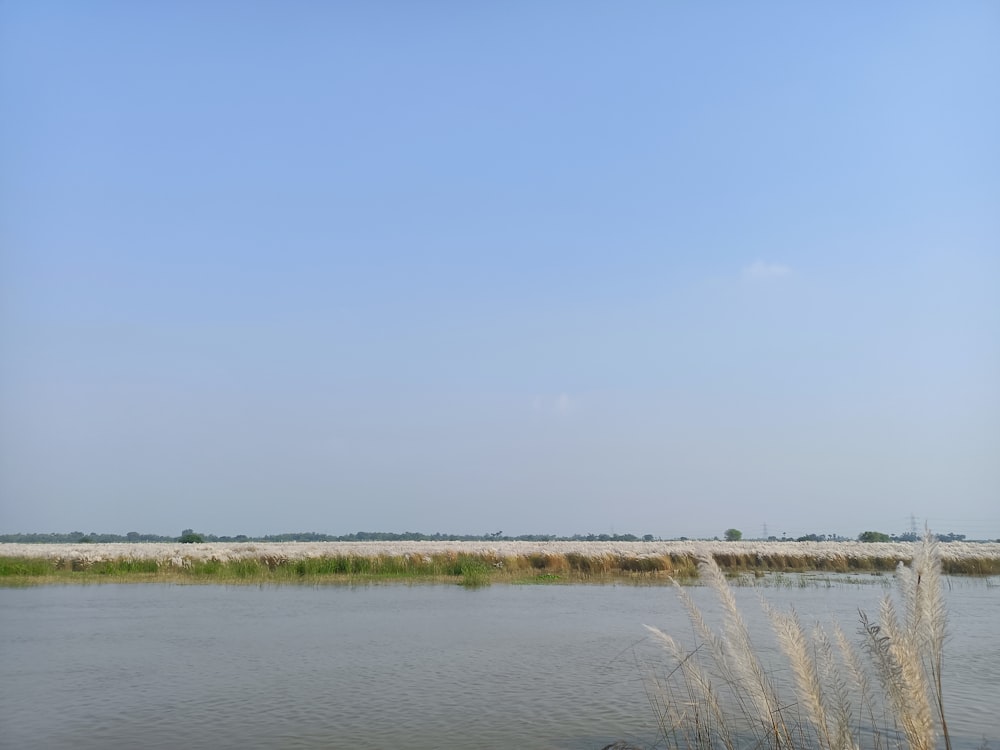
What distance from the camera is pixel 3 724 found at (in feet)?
26.9

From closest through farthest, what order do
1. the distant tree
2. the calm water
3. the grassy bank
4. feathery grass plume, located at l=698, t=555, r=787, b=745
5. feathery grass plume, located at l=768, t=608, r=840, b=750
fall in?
feathery grass plume, located at l=768, t=608, r=840, b=750 < feathery grass plume, located at l=698, t=555, r=787, b=745 < the calm water < the grassy bank < the distant tree

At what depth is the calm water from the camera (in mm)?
8000

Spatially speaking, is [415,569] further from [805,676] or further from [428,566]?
[805,676]

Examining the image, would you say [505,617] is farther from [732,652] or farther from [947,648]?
[732,652]

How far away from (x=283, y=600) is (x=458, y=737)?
13.6m

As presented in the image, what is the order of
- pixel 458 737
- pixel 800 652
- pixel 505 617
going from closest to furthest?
pixel 800 652 < pixel 458 737 < pixel 505 617

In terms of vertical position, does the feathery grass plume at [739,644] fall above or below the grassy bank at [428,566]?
above

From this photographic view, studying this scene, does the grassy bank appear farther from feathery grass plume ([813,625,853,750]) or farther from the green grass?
feathery grass plume ([813,625,853,750])

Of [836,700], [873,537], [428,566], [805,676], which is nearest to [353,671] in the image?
[836,700]

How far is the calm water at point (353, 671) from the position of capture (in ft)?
26.2

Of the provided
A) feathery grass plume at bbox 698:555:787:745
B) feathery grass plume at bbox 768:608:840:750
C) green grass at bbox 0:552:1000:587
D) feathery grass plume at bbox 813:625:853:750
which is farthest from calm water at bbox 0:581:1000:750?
green grass at bbox 0:552:1000:587

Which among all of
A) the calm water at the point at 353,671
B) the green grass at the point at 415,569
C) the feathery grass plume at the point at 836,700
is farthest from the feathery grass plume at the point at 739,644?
the green grass at the point at 415,569

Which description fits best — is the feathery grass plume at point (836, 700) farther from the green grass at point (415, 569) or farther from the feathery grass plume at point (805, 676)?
the green grass at point (415, 569)

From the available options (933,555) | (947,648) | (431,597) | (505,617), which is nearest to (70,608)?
(431,597)
